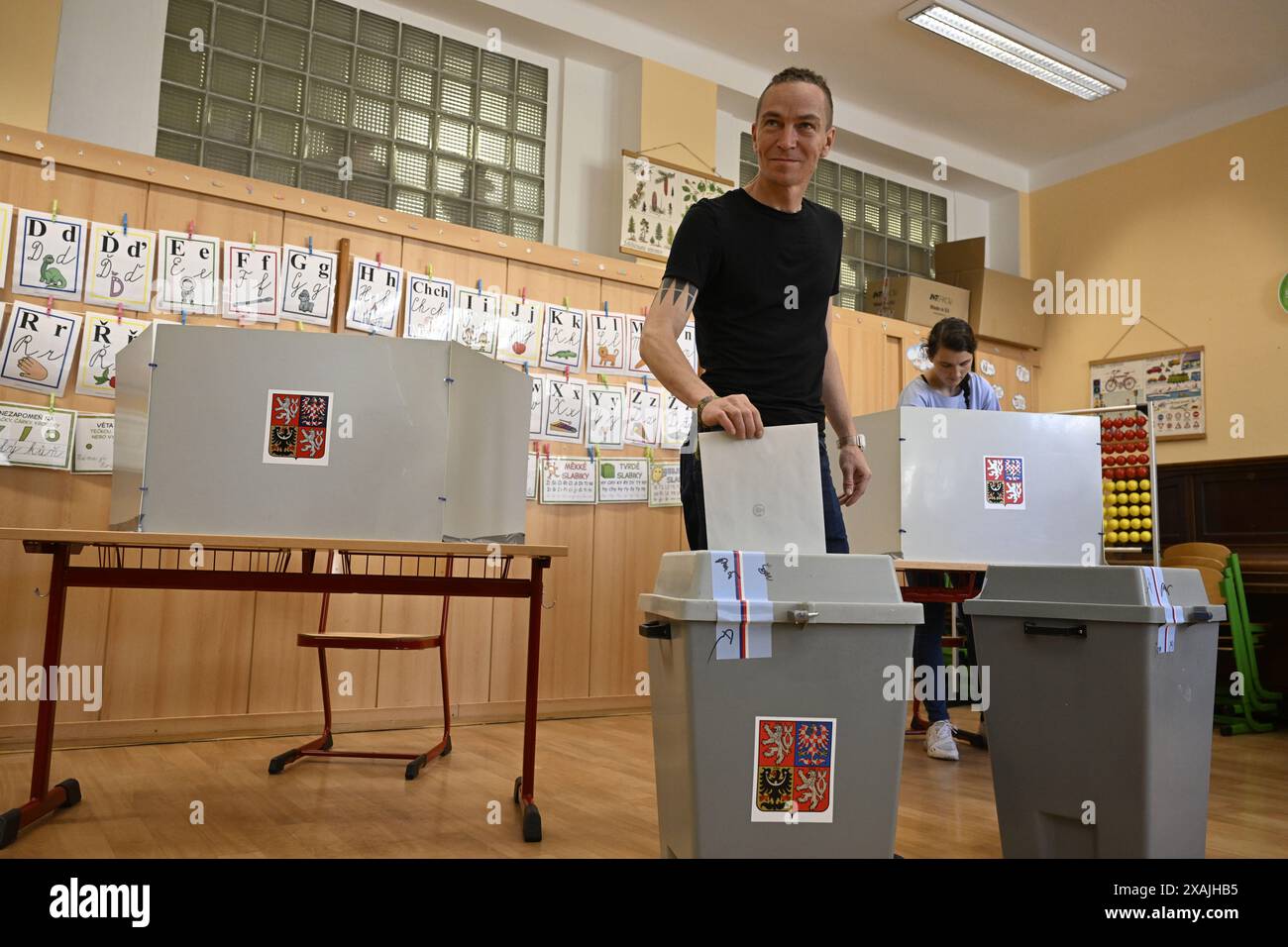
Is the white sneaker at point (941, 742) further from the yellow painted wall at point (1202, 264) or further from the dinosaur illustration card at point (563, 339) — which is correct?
the yellow painted wall at point (1202, 264)

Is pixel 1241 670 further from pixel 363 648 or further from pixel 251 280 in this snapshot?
pixel 251 280

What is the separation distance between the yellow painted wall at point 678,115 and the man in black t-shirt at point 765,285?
2897mm

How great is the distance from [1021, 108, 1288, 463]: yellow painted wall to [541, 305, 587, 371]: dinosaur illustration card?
10.8ft

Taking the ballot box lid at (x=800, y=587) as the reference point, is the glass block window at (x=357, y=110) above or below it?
above

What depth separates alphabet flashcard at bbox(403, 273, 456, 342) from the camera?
3.72 m

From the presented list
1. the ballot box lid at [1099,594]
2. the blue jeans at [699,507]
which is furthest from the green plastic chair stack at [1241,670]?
the blue jeans at [699,507]

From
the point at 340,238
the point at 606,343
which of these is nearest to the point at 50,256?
the point at 340,238

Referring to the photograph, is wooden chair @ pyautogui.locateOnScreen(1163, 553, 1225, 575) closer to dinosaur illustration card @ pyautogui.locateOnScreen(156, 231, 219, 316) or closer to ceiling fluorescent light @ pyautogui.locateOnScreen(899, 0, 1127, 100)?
ceiling fluorescent light @ pyautogui.locateOnScreen(899, 0, 1127, 100)

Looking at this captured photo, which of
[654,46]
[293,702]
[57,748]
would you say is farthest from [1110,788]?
[654,46]

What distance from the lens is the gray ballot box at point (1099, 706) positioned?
159 centimetres

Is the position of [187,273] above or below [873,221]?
below

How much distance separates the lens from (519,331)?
3.98m

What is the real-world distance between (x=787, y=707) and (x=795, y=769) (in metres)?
0.09

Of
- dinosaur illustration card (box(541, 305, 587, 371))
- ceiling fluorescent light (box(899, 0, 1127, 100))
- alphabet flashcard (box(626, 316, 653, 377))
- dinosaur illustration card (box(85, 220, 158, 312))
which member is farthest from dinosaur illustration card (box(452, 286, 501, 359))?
ceiling fluorescent light (box(899, 0, 1127, 100))
